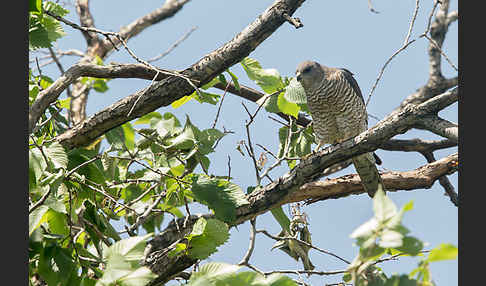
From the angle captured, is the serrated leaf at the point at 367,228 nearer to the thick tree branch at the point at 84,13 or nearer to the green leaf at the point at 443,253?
the green leaf at the point at 443,253

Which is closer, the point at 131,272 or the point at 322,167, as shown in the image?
the point at 131,272

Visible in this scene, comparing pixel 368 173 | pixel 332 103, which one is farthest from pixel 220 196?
pixel 332 103

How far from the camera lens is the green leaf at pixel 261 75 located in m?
4.42

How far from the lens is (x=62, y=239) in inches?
138

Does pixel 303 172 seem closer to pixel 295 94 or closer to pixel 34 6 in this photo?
pixel 295 94

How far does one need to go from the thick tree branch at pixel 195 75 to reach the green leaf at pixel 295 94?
0.48 m

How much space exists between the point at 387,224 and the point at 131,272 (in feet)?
3.30

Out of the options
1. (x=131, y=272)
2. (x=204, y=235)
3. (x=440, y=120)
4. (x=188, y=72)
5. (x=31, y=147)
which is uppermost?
(x=188, y=72)

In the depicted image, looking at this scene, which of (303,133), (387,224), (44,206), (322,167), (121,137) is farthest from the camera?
(303,133)

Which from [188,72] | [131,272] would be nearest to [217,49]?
[188,72]

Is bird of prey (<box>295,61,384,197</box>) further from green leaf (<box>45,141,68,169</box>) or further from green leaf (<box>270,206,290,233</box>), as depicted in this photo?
green leaf (<box>45,141,68,169</box>)

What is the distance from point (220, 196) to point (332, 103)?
205cm

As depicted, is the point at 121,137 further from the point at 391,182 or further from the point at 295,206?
the point at 391,182

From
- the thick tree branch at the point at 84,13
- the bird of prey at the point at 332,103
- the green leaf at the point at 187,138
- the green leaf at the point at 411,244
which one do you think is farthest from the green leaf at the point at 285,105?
the thick tree branch at the point at 84,13
